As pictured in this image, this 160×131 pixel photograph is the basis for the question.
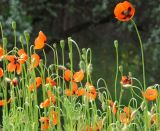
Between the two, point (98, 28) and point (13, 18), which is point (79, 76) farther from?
point (98, 28)

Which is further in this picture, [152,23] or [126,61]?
[126,61]

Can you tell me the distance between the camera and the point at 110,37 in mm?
12086

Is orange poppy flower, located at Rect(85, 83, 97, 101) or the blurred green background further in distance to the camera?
the blurred green background

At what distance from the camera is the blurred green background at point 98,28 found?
684 centimetres

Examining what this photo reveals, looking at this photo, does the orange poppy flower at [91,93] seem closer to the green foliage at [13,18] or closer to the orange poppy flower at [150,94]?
the orange poppy flower at [150,94]

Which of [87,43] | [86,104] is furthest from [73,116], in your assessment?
[87,43]

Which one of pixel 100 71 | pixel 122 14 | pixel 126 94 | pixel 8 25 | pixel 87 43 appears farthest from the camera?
pixel 87 43

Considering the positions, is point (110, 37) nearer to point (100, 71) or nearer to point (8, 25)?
point (100, 71)

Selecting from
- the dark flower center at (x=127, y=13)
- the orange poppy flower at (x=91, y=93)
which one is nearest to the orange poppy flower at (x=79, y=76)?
the orange poppy flower at (x=91, y=93)

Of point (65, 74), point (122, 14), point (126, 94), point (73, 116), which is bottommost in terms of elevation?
point (126, 94)

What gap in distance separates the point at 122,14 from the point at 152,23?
19.2 ft

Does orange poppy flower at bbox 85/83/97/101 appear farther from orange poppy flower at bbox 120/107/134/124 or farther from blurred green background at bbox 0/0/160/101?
blurred green background at bbox 0/0/160/101

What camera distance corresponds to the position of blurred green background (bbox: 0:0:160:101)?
6.84 m

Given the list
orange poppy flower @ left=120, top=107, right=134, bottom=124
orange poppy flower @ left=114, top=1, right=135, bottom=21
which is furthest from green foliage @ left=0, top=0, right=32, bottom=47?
orange poppy flower @ left=114, top=1, right=135, bottom=21
